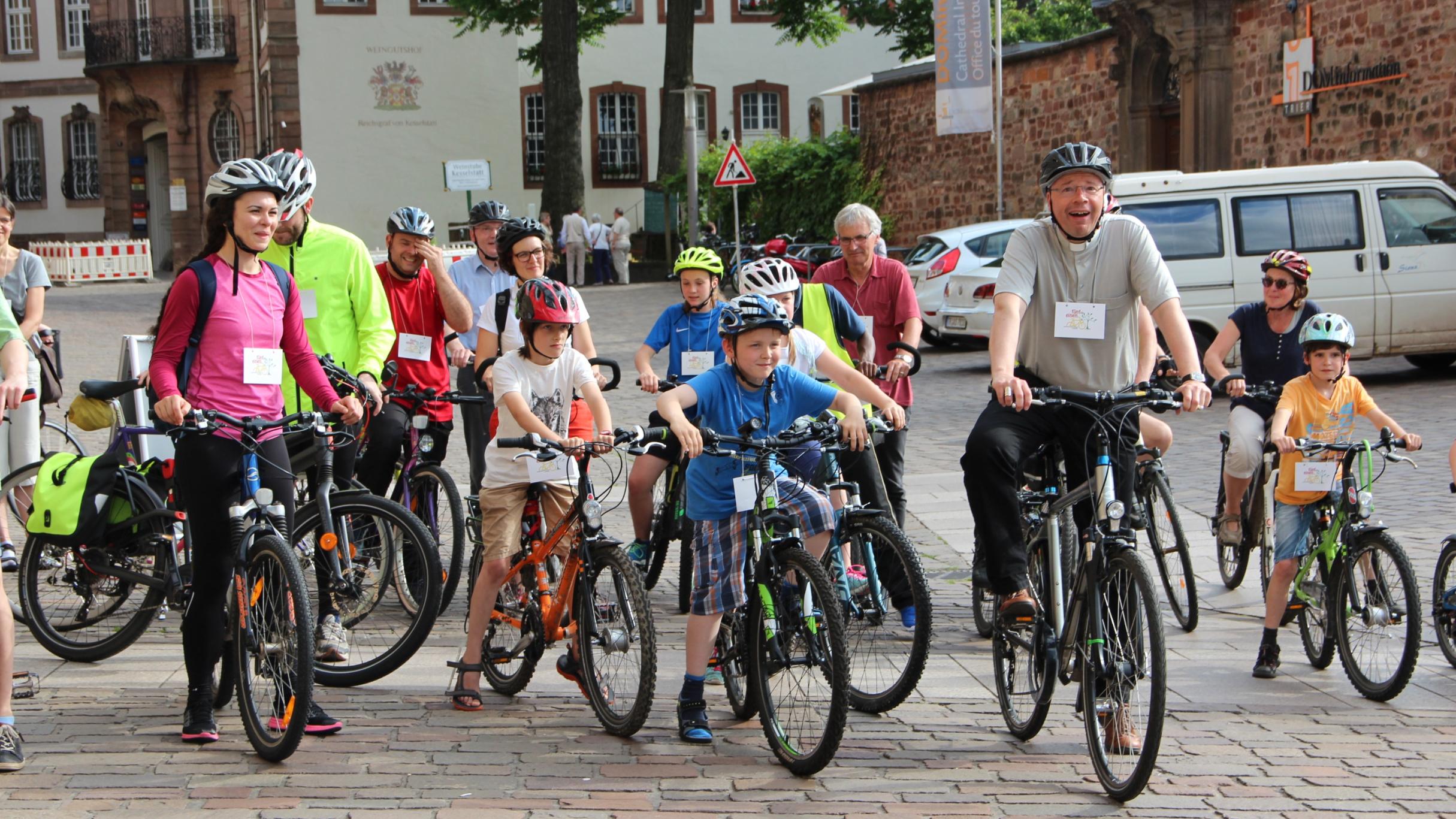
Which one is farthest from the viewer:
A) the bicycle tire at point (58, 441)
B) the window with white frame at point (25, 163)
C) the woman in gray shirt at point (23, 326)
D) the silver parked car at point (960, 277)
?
the window with white frame at point (25, 163)

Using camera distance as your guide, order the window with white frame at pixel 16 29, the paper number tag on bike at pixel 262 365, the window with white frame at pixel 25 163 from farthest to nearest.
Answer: the window with white frame at pixel 16 29, the window with white frame at pixel 25 163, the paper number tag on bike at pixel 262 365

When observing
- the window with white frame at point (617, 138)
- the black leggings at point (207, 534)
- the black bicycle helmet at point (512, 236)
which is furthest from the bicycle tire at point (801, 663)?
the window with white frame at point (617, 138)

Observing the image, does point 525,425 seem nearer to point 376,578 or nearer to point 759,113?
point 376,578

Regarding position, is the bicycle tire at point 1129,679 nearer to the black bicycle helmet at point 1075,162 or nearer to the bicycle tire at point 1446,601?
the black bicycle helmet at point 1075,162

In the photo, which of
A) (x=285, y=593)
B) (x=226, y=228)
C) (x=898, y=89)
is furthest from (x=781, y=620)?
(x=898, y=89)

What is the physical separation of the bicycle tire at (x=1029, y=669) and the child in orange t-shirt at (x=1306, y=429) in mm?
1356

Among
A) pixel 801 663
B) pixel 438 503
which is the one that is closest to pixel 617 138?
pixel 438 503

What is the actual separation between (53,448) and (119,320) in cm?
1754

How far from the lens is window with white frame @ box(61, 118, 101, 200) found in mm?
56406

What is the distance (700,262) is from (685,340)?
0.37 metres

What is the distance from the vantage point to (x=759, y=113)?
167 feet

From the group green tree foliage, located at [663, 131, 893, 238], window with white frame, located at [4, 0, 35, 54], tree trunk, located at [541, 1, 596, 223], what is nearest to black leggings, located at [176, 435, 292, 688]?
tree trunk, located at [541, 1, 596, 223]

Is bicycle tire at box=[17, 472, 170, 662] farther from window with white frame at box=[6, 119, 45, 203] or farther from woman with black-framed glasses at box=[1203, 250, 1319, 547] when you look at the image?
window with white frame at box=[6, 119, 45, 203]

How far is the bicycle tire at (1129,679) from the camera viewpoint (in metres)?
4.88
